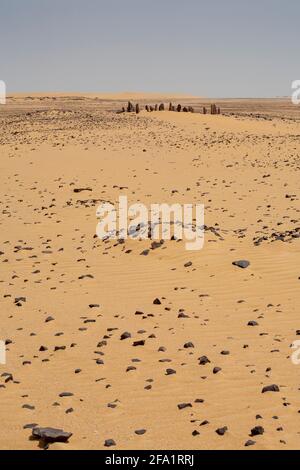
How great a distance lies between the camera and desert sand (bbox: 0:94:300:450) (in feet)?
21.1

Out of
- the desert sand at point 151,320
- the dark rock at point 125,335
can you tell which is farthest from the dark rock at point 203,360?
the dark rock at point 125,335

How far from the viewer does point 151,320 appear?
954cm

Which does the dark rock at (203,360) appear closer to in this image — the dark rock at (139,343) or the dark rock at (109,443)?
the dark rock at (139,343)

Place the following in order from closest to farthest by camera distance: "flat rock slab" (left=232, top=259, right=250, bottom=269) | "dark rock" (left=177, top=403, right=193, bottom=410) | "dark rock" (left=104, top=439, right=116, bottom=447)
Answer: "dark rock" (left=104, top=439, right=116, bottom=447), "dark rock" (left=177, top=403, right=193, bottom=410), "flat rock slab" (left=232, top=259, right=250, bottom=269)

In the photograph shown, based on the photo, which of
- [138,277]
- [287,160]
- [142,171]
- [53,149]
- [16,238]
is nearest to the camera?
[138,277]

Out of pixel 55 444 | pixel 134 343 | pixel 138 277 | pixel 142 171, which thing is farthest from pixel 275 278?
pixel 142 171

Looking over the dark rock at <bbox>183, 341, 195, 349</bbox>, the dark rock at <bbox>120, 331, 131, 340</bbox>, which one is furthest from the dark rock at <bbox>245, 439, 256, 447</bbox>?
the dark rock at <bbox>120, 331, 131, 340</bbox>

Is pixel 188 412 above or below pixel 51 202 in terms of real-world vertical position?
below

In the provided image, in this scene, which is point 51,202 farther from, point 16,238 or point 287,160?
point 287,160

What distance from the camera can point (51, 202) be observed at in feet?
65.0

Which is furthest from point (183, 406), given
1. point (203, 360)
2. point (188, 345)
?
point (188, 345)

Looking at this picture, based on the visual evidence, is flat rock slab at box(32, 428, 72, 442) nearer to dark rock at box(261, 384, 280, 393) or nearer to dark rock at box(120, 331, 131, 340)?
dark rock at box(261, 384, 280, 393)

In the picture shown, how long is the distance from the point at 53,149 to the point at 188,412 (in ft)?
85.5

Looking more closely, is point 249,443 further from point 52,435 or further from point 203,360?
point 203,360
